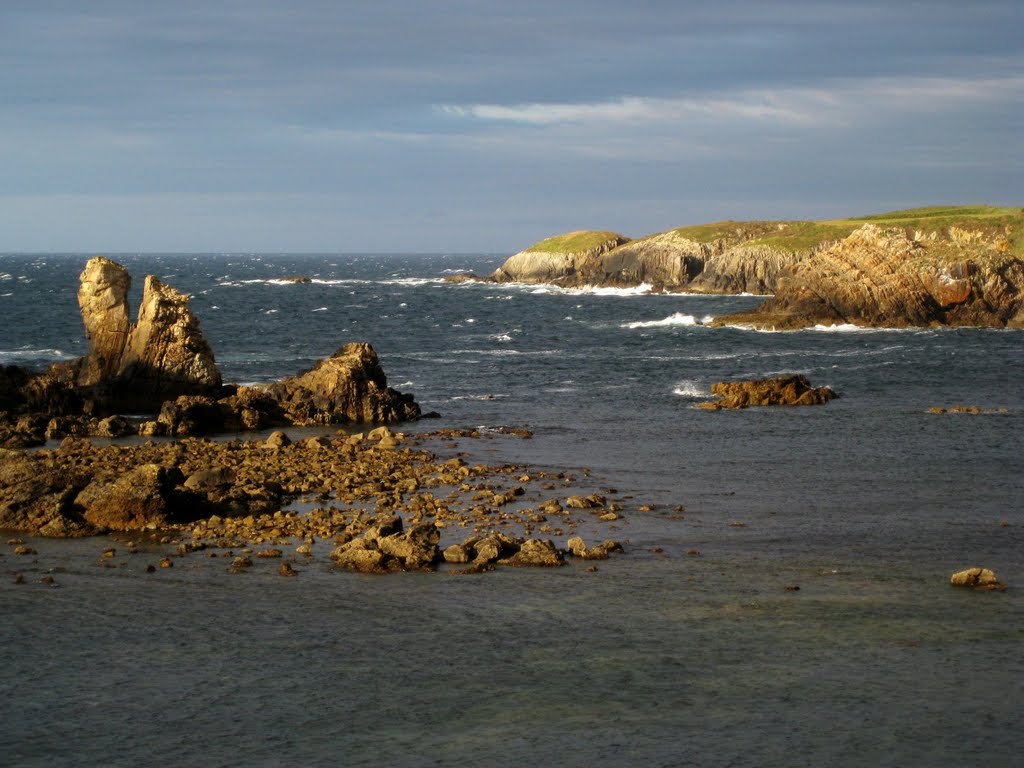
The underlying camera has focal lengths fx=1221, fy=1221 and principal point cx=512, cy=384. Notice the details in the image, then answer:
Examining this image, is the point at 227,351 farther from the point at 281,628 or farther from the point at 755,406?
the point at 281,628

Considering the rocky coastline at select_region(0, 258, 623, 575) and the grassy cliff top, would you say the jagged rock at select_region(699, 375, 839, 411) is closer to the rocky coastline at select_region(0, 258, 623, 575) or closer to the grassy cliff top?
the rocky coastline at select_region(0, 258, 623, 575)

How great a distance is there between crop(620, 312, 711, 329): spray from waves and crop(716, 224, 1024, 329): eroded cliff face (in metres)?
5.93

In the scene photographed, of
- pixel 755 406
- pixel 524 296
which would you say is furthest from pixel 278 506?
pixel 524 296

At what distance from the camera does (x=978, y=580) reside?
109ft

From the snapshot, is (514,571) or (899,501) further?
(899,501)

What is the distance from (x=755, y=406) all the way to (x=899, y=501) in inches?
909

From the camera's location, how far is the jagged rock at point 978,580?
109 ft

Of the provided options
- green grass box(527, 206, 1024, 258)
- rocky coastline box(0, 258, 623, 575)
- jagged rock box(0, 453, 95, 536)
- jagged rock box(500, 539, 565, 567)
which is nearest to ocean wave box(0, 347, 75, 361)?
rocky coastline box(0, 258, 623, 575)

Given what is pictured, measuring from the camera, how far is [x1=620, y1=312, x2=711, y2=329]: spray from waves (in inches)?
4936

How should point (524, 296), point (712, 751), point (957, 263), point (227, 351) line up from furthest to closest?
point (524, 296), point (957, 263), point (227, 351), point (712, 751)

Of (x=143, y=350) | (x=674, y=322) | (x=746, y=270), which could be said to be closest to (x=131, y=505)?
(x=143, y=350)

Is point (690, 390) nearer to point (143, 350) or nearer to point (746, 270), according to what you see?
point (143, 350)

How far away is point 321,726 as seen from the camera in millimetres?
24031

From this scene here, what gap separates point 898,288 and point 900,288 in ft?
0.61
